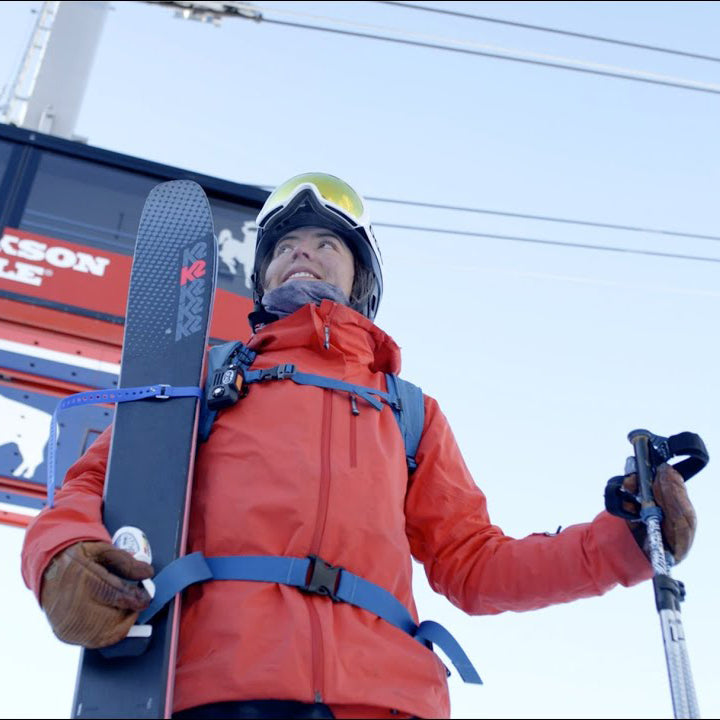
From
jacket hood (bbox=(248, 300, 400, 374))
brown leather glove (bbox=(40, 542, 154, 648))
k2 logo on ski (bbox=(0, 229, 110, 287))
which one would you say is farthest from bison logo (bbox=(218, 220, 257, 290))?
brown leather glove (bbox=(40, 542, 154, 648))

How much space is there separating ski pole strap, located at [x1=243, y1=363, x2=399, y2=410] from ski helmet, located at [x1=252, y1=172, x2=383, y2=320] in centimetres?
87

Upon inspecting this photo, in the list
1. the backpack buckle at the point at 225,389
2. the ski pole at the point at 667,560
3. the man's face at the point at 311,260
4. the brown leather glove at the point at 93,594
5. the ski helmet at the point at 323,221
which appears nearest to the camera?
the ski pole at the point at 667,560

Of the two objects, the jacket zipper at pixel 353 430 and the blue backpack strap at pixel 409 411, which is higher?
the blue backpack strap at pixel 409 411

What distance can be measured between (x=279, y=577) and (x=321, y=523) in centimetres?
18

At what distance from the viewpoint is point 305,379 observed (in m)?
2.60

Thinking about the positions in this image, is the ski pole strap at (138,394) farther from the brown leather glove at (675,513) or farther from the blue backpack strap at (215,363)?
the brown leather glove at (675,513)

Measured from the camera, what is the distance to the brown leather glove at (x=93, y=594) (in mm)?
1944

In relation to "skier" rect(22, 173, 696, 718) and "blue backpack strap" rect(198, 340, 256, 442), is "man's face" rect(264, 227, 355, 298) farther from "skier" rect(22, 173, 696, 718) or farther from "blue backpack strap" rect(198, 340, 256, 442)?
"blue backpack strap" rect(198, 340, 256, 442)

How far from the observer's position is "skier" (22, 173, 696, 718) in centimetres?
197

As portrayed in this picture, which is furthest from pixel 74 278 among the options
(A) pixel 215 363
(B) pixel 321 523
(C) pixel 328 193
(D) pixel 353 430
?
(B) pixel 321 523

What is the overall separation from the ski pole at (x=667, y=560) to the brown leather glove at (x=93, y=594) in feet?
3.69

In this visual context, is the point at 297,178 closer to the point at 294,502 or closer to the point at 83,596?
the point at 294,502

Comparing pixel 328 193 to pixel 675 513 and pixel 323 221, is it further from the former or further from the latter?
pixel 675 513

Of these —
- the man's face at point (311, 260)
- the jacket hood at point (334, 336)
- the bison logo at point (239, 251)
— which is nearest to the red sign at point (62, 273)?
the bison logo at point (239, 251)
